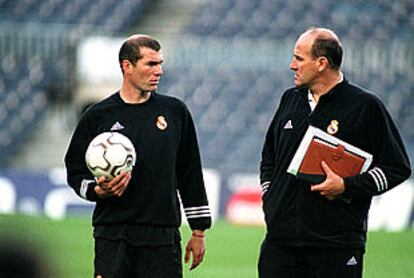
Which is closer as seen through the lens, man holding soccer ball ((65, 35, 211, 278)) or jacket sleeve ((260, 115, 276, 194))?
man holding soccer ball ((65, 35, 211, 278))

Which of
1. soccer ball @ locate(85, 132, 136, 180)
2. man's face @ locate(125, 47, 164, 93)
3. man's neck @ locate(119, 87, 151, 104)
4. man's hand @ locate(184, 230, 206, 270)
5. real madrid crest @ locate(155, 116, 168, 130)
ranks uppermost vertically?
man's face @ locate(125, 47, 164, 93)

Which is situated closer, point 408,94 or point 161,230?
point 161,230

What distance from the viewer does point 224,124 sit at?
759 inches

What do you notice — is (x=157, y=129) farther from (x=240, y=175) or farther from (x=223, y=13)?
(x=223, y=13)

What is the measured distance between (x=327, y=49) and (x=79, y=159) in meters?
1.53

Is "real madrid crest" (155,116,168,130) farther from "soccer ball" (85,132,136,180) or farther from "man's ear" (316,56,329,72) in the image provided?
"man's ear" (316,56,329,72)

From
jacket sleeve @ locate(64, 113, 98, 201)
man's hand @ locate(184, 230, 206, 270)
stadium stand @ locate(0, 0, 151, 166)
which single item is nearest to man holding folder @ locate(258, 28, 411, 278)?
man's hand @ locate(184, 230, 206, 270)

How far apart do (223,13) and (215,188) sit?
21.0ft

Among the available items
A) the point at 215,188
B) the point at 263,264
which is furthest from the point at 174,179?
the point at 215,188

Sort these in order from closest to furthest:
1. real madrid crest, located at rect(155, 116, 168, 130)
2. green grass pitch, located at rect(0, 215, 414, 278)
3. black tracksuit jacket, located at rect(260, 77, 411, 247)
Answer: black tracksuit jacket, located at rect(260, 77, 411, 247) → real madrid crest, located at rect(155, 116, 168, 130) → green grass pitch, located at rect(0, 215, 414, 278)

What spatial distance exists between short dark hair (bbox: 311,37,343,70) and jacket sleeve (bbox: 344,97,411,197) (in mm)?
335

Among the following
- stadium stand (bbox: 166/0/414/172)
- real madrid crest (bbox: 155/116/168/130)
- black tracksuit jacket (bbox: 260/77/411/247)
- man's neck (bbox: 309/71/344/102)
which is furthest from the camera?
stadium stand (bbox: 166/0/414/172)

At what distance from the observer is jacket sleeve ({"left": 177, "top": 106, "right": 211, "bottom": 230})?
577 centimetres

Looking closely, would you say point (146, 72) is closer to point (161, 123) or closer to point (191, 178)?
point (161, 123)
